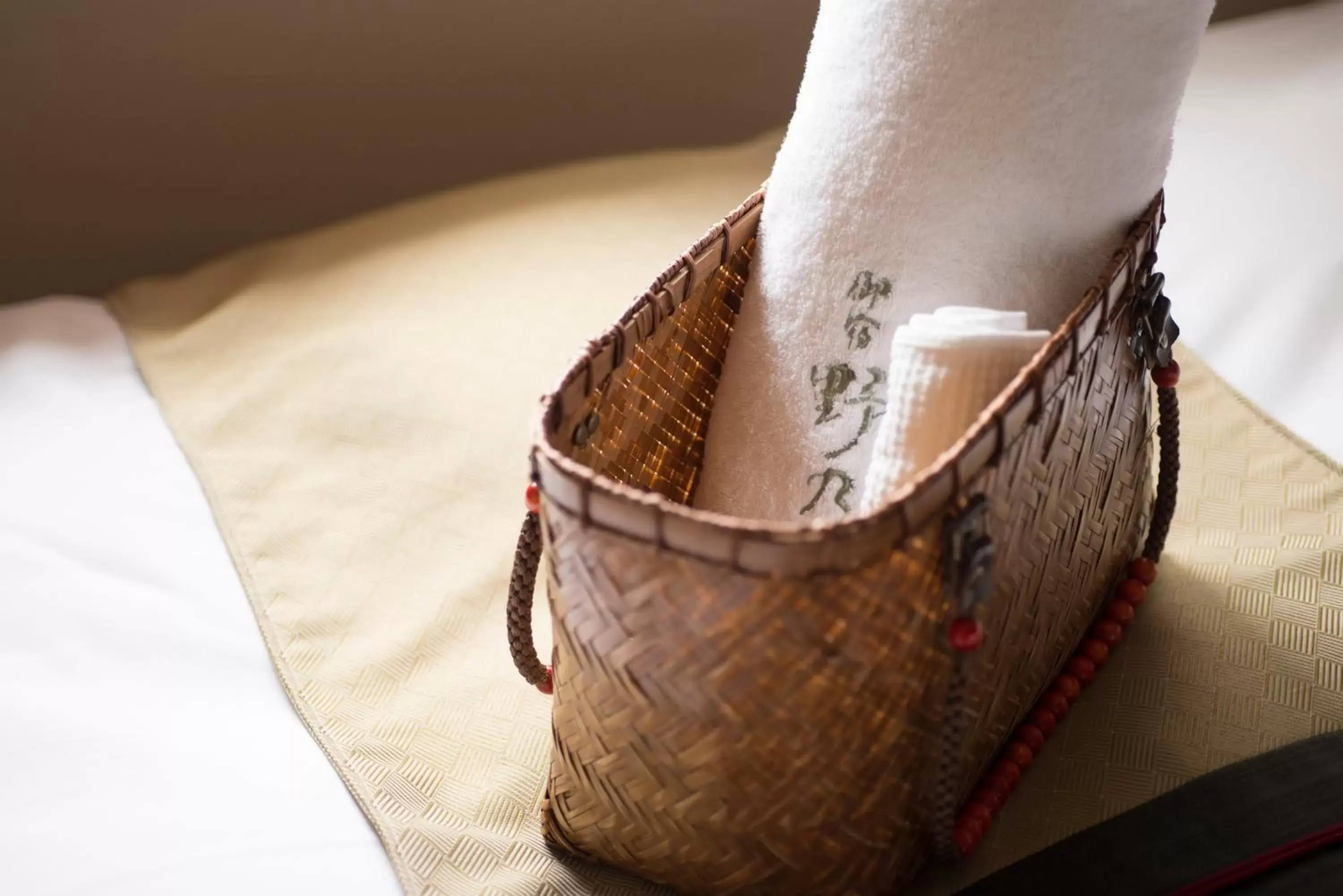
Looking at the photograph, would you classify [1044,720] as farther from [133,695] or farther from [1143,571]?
[133,695]

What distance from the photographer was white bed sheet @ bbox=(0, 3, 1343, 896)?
2.01 ft

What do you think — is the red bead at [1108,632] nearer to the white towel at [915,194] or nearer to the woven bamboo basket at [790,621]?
the woven bamboo basket at [790,621]

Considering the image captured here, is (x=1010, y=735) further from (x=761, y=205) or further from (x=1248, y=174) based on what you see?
(x=1248, y=174)

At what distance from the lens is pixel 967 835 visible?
0.59 meters

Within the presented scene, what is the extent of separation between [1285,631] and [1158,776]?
0.15 meters

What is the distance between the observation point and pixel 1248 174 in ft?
3.56

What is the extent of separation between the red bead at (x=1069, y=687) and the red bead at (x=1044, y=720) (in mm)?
15

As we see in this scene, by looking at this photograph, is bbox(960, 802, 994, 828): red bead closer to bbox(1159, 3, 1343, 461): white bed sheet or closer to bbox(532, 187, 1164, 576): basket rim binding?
bbox(532, 187, 1164, 576): basket rim binding

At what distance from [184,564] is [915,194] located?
1.87 ft

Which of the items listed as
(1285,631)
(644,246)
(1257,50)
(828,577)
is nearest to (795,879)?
(828,577)

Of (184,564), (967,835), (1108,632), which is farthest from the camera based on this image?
(184,564)

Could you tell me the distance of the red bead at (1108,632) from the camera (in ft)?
2.28

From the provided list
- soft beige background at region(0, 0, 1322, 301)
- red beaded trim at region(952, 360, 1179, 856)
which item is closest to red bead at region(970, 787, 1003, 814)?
red beaded trim at region(952, 360, 1179, 856)

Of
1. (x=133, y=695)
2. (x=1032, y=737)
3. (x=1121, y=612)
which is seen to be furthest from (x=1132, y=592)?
(x=133, y=695)
